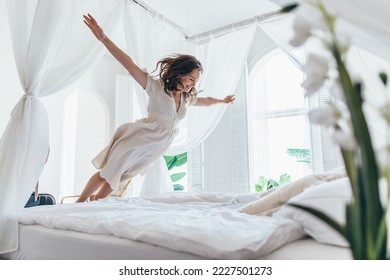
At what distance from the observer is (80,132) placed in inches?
189

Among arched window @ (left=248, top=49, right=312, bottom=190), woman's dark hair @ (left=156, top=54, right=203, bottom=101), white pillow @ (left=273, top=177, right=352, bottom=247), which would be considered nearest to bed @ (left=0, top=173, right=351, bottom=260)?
white pillow @ (left=273, top=177, right=352, bottom=247)

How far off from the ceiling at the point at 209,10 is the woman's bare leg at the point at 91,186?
171 centimetres

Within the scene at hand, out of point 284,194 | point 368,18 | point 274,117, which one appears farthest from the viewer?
point 274,117

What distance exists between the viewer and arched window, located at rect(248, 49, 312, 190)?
135 inches

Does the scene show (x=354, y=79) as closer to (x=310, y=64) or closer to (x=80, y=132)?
(x=310, y=64)

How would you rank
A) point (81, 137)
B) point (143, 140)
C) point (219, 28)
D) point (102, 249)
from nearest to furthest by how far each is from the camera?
point (102, 249) → point (143, 140) → point (219, 28) → point (81, 137)

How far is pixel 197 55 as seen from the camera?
9.82 feet

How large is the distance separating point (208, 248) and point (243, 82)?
302 cm

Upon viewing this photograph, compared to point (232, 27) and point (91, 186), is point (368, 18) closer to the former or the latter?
point (91, 186)

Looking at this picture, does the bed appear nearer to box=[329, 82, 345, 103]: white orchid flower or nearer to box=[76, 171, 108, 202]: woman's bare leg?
box=[329, 82, 345, 103]: white orchid flower

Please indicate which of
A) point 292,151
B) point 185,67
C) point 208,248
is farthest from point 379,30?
point 292,151

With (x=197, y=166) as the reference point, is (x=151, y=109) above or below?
above

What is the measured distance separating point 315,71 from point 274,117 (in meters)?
3.22

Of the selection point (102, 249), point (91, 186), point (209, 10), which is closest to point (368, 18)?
point (102, 249)
